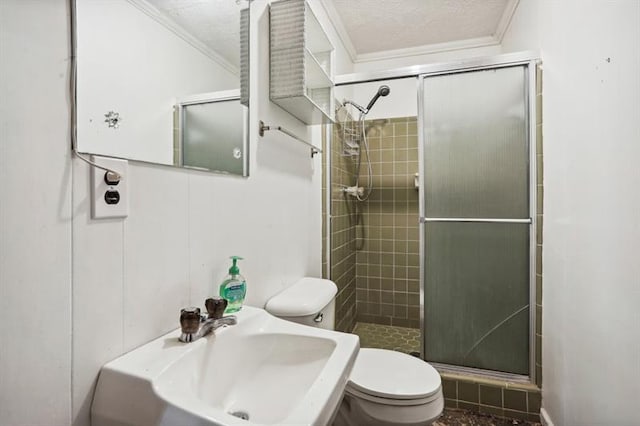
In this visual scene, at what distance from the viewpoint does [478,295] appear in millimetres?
1796

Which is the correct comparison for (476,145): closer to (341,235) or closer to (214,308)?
(341,235)

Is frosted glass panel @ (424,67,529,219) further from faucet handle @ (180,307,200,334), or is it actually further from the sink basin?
faucet handle @ (180,307,200,334)

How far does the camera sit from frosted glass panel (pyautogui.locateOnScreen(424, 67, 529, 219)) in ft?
5.59

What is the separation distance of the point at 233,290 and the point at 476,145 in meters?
1.51

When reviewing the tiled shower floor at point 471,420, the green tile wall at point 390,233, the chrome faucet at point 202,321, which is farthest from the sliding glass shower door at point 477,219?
the chrome faucet at point 202,321

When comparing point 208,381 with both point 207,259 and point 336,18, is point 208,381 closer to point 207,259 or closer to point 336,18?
point 207,259

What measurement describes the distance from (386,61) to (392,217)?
57.8 inches

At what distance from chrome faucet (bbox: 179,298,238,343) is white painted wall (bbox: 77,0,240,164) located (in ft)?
1.32

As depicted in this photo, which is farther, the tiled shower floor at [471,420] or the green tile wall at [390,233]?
the green tile wall at [390,233]

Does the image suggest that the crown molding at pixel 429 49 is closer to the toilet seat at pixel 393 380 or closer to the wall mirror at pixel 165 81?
the wall mirror at pixel 165 81

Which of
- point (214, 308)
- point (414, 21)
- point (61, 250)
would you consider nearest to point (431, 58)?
point (414, 21)

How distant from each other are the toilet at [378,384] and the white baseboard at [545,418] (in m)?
0.74

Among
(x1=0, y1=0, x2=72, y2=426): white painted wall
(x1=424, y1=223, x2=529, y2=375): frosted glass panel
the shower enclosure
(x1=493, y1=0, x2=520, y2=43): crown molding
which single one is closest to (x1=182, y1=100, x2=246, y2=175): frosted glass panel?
(x1=0, y1=0, x2=72, y2=426): white painted wall

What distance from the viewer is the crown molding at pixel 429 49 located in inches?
106
